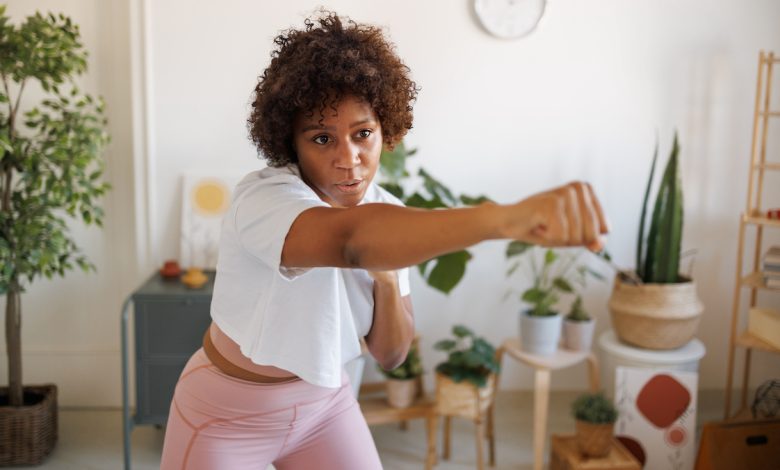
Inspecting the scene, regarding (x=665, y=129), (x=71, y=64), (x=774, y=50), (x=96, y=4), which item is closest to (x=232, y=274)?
(x=71, y=64)

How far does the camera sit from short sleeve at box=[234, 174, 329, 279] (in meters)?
1.03

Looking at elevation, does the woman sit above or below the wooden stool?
above

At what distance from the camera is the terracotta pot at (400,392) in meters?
2.94

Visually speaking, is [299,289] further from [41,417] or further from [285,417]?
[41,417]

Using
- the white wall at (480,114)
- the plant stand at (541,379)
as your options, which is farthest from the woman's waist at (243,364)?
the white wall at (480,114)

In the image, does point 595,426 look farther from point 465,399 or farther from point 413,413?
point 413,413

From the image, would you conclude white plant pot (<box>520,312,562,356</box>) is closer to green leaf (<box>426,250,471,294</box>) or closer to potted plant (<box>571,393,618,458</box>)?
potted plant (<box>571,393,618,458</box>)

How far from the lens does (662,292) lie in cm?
302

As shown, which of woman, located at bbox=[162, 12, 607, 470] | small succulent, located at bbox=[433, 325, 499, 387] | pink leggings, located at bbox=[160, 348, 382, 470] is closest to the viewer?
woman, located at bbox=[162, 12, 607, 470]

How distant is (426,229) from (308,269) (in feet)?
0.79

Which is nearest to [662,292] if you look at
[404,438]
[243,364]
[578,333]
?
[578,333]

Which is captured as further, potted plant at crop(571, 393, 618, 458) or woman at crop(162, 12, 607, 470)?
potted plant at crop(571, 393, 618, 458)

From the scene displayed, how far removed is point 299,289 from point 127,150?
7.56 feet

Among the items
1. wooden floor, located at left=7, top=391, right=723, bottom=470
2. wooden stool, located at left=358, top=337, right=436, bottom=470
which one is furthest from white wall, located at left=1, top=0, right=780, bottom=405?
wooden stool, located at left=358, top=337, right=436, bottom=470
